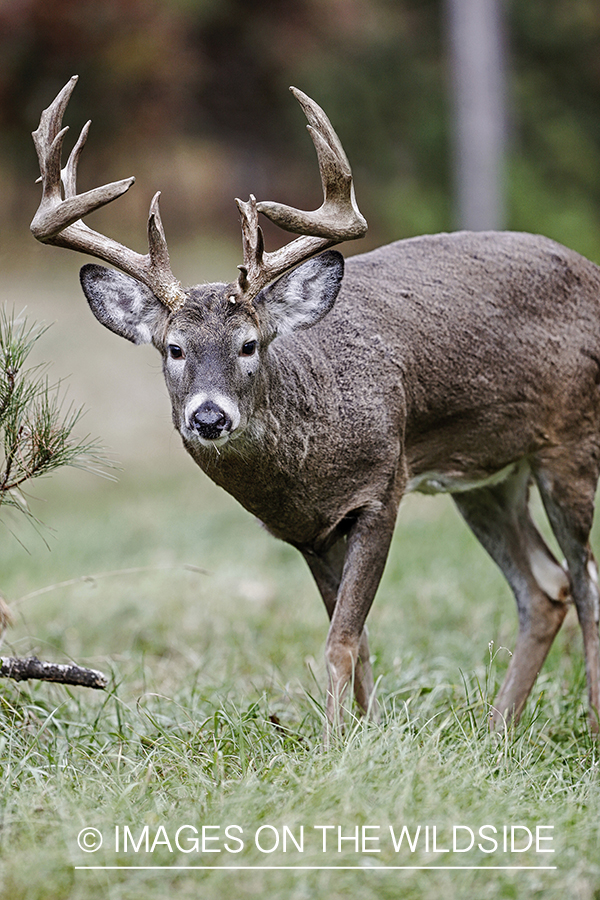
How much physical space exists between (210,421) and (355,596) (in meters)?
0.95

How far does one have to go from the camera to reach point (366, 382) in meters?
4.50

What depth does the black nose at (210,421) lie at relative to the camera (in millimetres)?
3859

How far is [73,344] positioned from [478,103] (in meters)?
7.13

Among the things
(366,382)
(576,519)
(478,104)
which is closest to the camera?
(366,382)

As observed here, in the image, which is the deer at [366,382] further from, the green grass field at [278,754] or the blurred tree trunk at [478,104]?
the blurred tree trunk at [478,104]

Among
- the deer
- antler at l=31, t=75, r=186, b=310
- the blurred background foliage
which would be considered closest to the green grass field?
the deer

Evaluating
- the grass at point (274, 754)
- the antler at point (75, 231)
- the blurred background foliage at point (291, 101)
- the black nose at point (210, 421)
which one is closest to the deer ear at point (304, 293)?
the antler at point (75, 231)

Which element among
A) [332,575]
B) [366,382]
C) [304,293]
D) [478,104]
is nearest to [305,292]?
[304,293]

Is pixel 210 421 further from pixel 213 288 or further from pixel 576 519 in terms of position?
pixel 576 519

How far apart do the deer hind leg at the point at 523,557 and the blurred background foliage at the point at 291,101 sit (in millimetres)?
15003

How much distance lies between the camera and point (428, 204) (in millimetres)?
20531

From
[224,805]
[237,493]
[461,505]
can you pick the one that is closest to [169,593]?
[461,505]

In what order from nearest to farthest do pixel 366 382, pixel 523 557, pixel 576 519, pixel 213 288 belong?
pixel 213 288 → pixel 366 382 → pixel 576 519 → pixel 523 557

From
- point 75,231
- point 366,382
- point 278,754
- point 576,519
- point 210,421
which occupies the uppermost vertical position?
point 75,231
